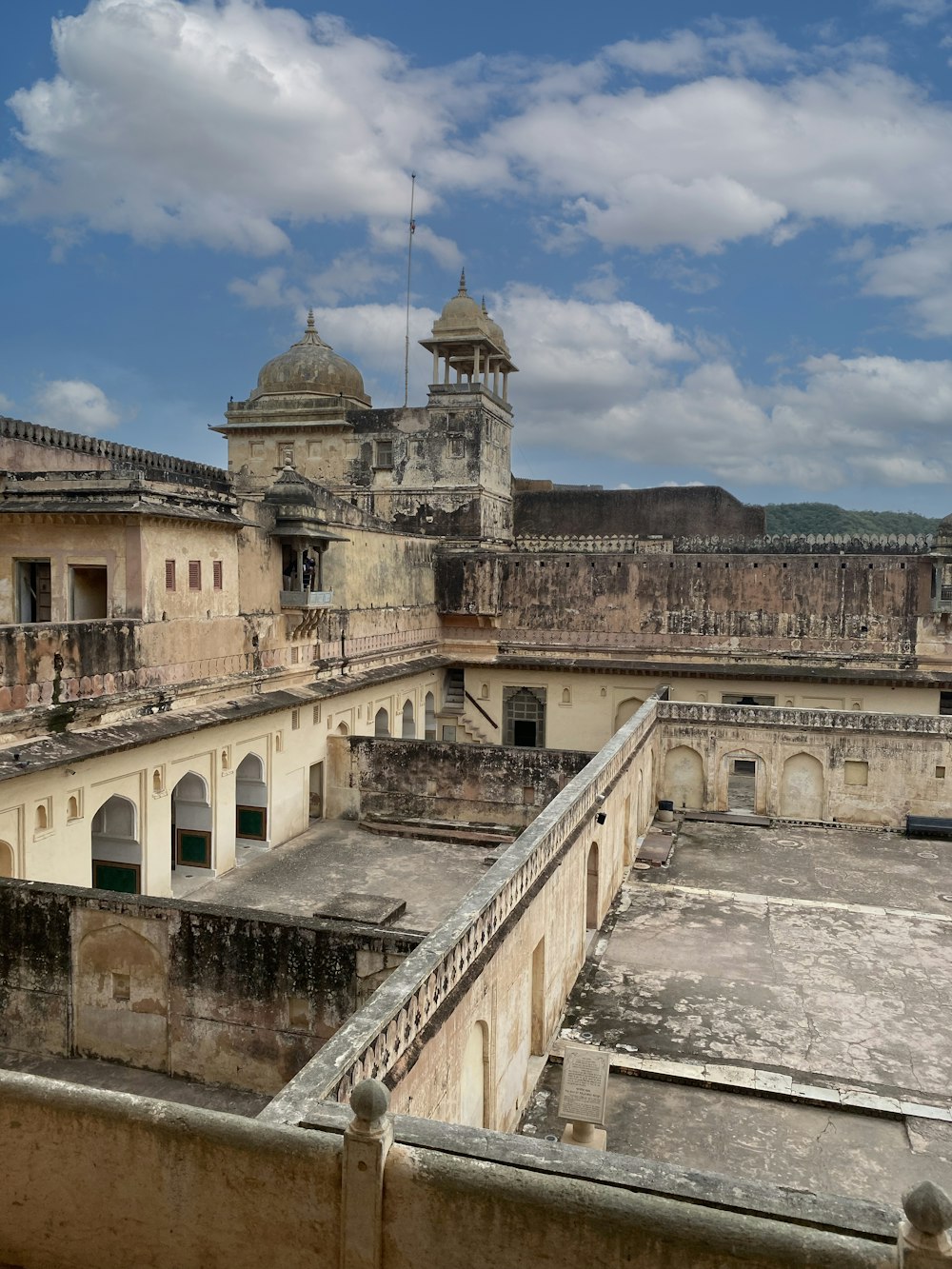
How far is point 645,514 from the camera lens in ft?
117

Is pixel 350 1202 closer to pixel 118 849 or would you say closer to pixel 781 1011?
pixel 781 1011

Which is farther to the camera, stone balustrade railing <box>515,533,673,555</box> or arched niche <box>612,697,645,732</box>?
stone balustrade railing <box>515,533,673,555</box>

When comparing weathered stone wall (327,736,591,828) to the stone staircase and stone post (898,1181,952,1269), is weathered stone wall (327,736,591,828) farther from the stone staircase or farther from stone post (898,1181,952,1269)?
stone post (898,1181,952,1269)

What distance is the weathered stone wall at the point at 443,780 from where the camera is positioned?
18.9 m

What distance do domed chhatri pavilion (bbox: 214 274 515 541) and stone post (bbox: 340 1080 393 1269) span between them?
1133 inches

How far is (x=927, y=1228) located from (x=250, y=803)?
53.5 feet

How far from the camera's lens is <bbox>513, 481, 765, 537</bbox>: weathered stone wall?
115ft

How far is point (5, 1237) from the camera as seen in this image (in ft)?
15.6

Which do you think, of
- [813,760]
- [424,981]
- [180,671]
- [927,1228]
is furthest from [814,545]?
[927,1228]

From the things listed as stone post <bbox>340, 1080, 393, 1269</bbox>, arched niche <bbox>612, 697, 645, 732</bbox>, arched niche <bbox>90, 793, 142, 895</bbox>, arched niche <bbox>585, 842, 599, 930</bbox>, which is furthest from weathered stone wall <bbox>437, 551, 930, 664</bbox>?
stone post <bbox>340, 1080, 393, 1269</bbox>

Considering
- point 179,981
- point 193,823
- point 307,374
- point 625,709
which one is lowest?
point 193,823

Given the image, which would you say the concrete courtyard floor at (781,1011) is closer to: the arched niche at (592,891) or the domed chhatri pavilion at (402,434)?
the arched niche at (592,891)

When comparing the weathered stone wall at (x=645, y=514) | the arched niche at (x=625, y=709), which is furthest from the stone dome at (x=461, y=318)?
the arched niche at (x=625, y=709)

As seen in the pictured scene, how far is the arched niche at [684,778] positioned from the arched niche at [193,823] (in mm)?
9693
